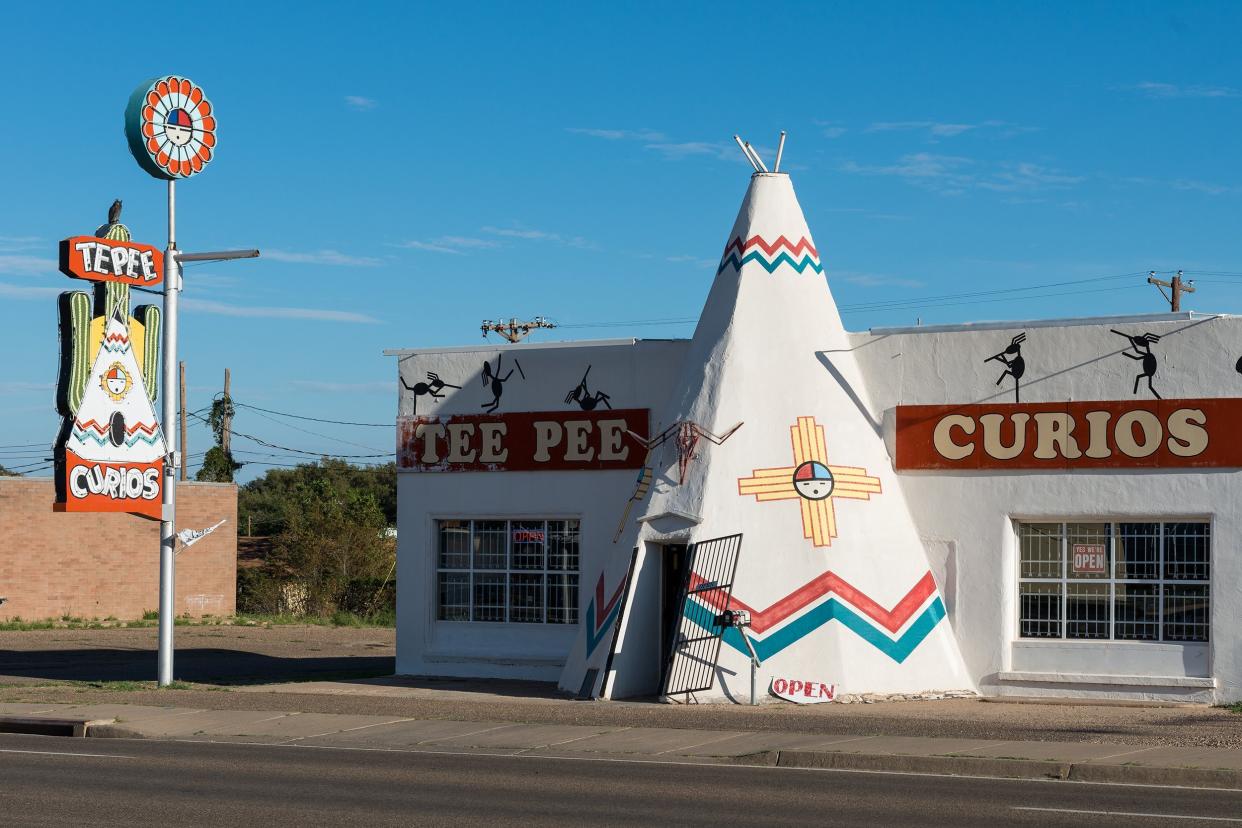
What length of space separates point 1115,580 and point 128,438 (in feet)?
43.0

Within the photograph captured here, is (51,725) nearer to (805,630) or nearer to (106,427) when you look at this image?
(106,427)

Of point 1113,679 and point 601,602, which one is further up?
point 601,602

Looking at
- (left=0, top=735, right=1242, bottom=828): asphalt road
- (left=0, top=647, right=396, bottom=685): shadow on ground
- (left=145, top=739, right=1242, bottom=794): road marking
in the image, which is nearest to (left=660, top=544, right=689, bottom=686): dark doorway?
(left=145, top=739, right=1242, bottom=794): road marking

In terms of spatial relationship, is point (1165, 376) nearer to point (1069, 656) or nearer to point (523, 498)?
point (1069, 656)

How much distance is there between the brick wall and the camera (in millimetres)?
40781

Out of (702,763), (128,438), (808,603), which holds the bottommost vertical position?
(702,763)

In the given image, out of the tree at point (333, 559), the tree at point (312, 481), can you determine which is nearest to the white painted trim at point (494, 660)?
the tree at point (333, 559)

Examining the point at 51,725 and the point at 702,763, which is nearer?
the point at 702,763

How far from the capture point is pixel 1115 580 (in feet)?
65.1

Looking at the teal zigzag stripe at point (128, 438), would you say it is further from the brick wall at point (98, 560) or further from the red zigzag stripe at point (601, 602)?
the brick wall at point (98, 560)

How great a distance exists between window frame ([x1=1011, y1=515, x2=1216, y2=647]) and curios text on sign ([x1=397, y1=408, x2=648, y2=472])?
560 centimetres

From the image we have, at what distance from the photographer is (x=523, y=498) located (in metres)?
23.5

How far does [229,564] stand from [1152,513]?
32.1 metres

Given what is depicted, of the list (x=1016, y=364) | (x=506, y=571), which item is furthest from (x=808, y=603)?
(x=506, y=571)
